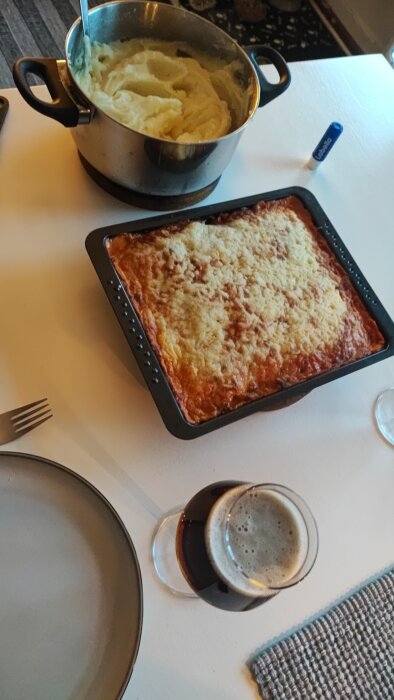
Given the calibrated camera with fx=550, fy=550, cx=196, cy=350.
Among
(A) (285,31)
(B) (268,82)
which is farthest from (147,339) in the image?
(A) (285,31)

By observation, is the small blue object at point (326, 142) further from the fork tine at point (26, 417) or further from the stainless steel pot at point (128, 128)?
the fork tine at point (26, 417)

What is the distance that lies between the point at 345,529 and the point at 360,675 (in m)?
0.17

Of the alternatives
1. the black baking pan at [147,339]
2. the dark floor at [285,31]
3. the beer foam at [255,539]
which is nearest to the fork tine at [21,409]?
the black baking pan at [147,339]

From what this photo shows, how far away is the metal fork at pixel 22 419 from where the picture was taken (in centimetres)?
68

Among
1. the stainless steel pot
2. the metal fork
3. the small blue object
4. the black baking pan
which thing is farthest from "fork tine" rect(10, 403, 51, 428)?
the small blue object

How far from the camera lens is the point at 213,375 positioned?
2.37 ft

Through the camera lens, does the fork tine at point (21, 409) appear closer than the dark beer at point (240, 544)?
No

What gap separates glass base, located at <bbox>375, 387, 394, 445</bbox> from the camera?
0.83 m

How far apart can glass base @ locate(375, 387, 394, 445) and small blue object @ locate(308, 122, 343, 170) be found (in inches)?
18.1

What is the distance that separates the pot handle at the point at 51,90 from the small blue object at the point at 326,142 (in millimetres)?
479

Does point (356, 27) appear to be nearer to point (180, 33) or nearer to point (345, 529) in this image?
point (180, 33)

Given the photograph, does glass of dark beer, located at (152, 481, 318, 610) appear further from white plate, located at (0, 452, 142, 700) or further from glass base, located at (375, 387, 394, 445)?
glass base, located at (375, 387, 394, 445)

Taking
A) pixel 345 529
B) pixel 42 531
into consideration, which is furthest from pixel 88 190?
pixel 345 529

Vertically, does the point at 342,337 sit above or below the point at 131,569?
above
